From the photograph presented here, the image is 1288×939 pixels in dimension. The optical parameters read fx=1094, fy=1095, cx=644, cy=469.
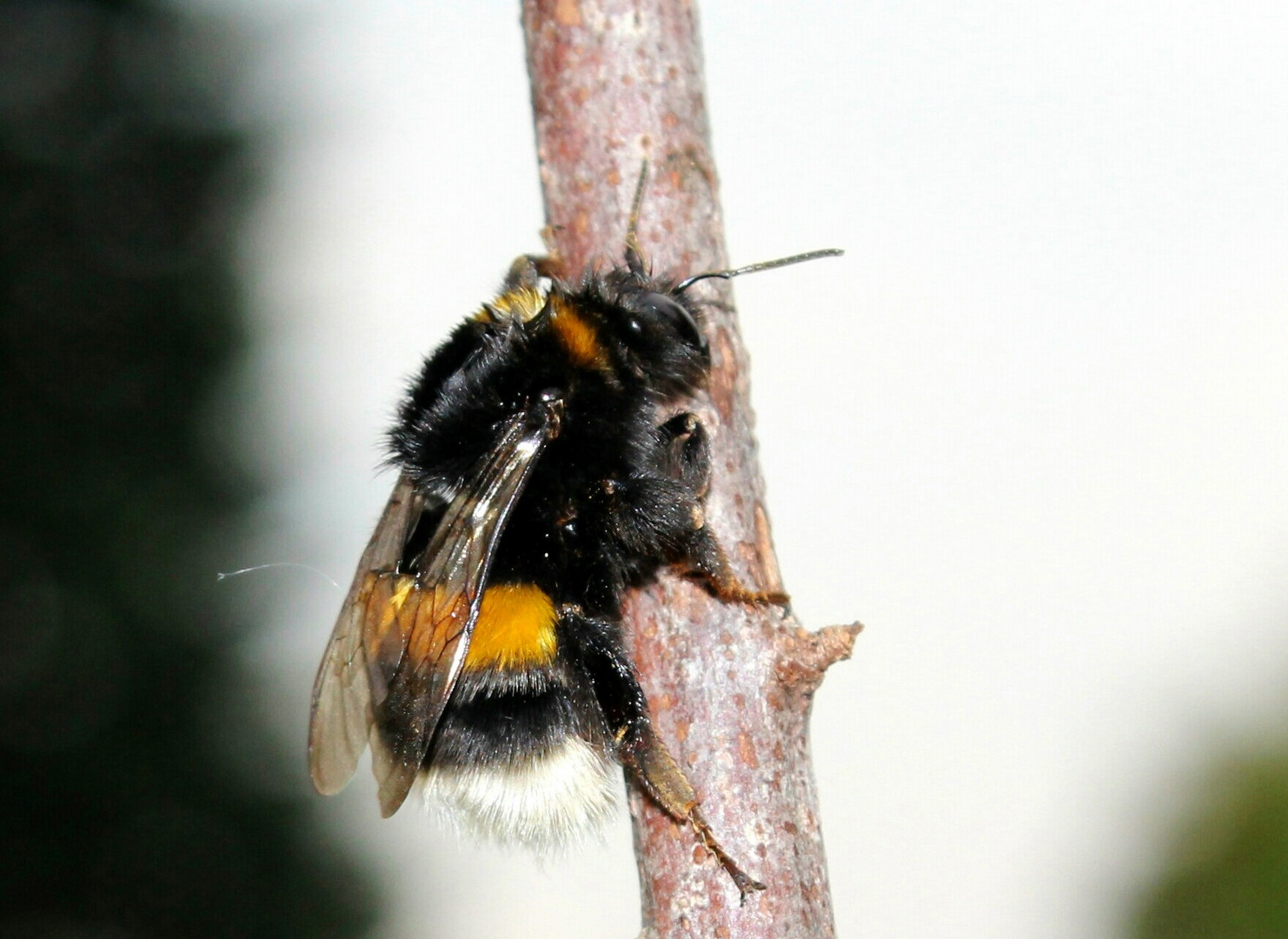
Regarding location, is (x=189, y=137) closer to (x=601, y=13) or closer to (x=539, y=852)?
(x=601, y=13)

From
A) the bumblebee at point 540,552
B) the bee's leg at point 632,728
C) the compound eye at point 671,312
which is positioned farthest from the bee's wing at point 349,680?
the compound eye at point 671,312

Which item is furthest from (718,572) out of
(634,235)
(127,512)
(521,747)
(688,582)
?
(127,512)

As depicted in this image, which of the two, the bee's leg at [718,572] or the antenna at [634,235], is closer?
the bee's leg at [718,572]

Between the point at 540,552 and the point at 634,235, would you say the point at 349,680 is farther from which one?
the point at 634,235

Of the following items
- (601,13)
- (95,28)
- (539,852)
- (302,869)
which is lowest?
(302,869)

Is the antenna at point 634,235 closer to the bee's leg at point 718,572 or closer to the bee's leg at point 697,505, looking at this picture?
the bee's leg at point 697,505

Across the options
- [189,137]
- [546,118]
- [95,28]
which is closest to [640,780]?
[546,118]

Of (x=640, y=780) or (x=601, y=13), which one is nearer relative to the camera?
(x=640, y=780)
